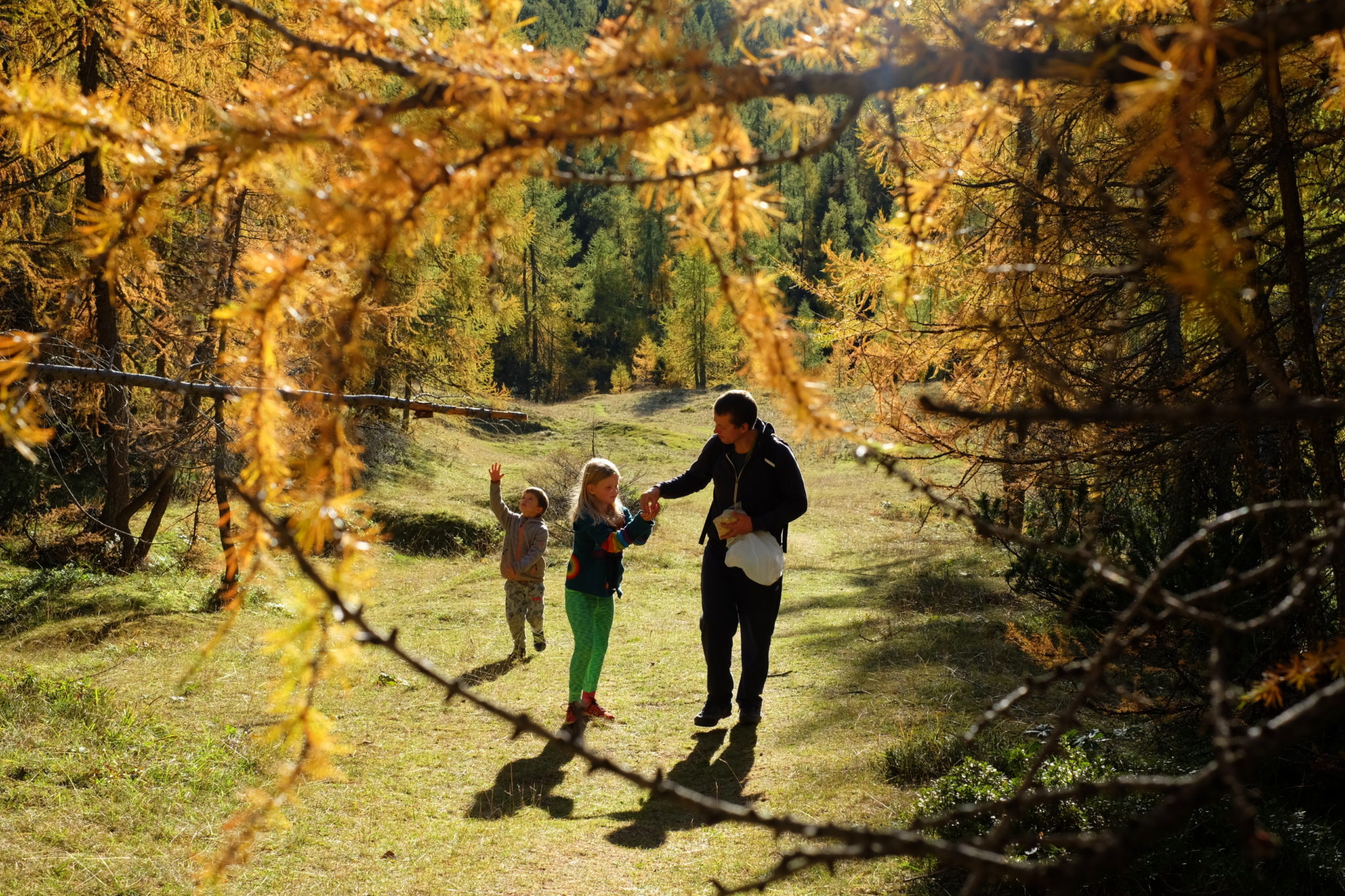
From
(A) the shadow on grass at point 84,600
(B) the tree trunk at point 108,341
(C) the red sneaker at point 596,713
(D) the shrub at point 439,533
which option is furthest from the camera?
(D) the shrub at point 439,533

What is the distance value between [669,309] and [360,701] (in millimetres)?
40950

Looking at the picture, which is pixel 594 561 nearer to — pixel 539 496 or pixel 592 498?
pixel 592 498

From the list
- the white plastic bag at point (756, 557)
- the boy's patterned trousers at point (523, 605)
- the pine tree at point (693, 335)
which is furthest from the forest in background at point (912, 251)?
the pine tree at point (693, 335)

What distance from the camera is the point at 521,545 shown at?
25.3ft

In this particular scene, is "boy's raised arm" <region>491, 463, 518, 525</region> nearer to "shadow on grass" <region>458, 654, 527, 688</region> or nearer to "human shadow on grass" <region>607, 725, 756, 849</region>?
"shadow on grass" <region>458, 654, 527, 688</region>

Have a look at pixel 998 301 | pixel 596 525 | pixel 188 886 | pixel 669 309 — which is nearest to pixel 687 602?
pixel 596 525

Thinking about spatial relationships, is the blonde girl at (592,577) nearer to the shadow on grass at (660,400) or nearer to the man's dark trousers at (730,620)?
the man's dark trousers at (730,620)

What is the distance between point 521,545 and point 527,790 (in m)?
2.75

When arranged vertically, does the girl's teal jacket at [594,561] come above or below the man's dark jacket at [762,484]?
below

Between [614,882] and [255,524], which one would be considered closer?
[255,524]

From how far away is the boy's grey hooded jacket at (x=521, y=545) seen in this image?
25.2ft

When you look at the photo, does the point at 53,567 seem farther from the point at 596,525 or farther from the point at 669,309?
the point at 669,309

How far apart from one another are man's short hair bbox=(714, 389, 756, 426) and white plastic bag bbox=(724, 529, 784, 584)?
68cm

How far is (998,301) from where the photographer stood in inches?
208
